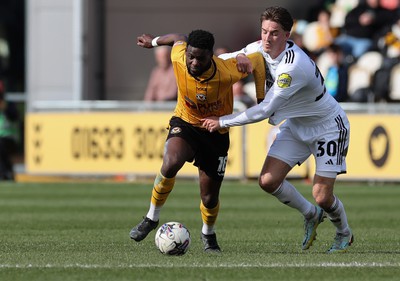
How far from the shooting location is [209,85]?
10523mm

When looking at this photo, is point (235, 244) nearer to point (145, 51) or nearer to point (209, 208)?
point (209, 208)

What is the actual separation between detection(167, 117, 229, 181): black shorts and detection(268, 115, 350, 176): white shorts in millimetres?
489

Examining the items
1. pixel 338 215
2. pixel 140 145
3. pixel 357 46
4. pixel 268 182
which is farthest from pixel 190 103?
pixel 357 46

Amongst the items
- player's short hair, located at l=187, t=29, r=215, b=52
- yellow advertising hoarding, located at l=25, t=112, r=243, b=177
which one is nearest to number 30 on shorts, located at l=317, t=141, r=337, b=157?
player's short hair, located at l=187, t=29, r=215, b=52

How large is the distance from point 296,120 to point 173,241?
1.67 meters

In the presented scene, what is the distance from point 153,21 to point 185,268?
62.3 ft

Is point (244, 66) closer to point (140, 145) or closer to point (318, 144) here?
point (318, 144)

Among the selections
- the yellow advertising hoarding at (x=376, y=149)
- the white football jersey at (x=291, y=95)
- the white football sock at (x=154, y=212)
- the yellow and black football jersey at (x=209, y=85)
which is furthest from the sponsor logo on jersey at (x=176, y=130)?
the yellow advertising hoarding at (x=376, y=149)

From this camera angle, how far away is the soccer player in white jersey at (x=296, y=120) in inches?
412

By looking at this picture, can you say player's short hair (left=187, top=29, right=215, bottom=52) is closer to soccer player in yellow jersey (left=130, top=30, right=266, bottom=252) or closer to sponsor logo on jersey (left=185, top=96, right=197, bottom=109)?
soccer player in yellow jersey (left=130, top=30, right=266, bottom=252)

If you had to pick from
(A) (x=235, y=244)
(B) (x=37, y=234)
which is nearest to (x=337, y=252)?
(A) (x=235, y=244)

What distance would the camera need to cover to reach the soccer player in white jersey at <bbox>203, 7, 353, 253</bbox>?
10477 millimetres

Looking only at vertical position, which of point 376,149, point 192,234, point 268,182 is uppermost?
point 268,182

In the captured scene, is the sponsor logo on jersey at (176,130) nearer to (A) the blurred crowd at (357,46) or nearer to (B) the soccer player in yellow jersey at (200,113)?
(B) the soccer player in yellow jersey at (200,113)
